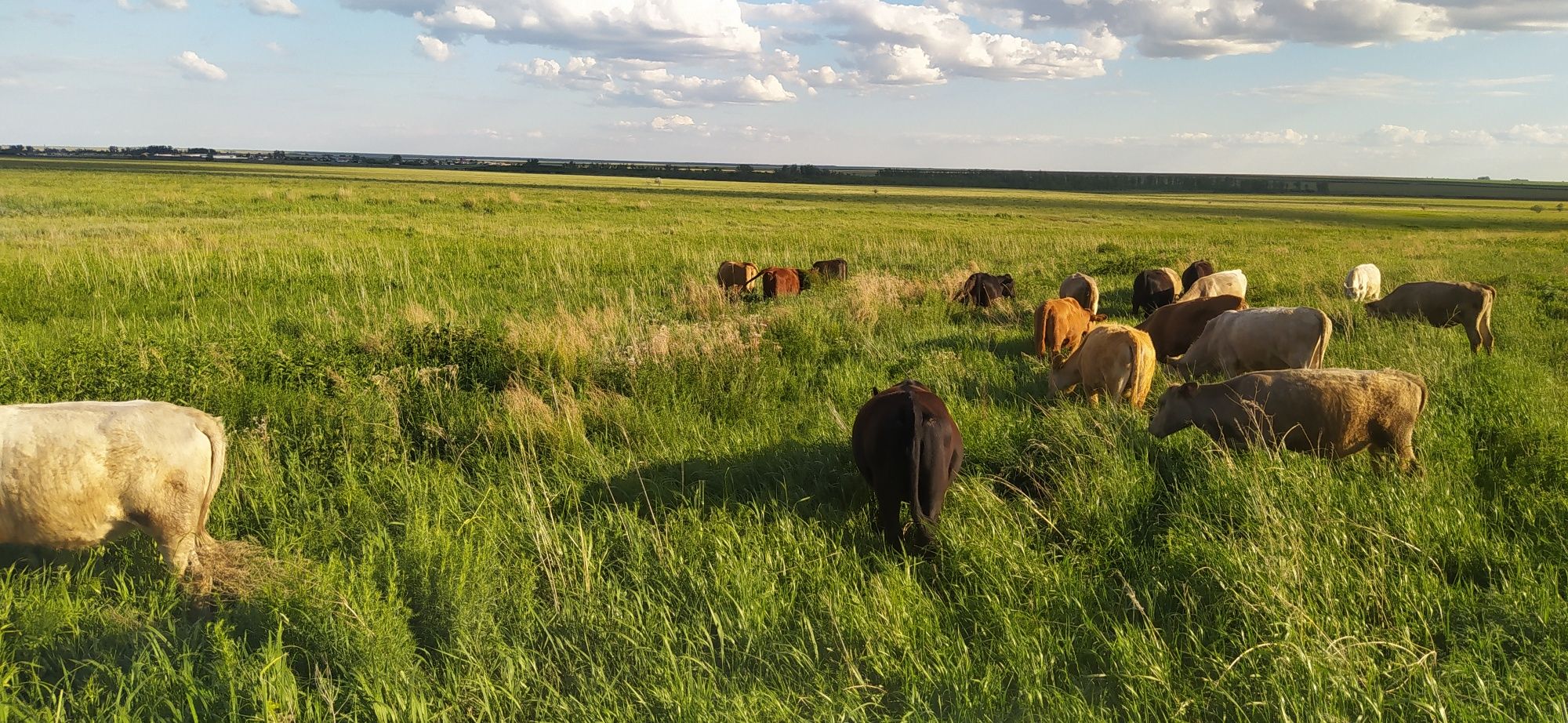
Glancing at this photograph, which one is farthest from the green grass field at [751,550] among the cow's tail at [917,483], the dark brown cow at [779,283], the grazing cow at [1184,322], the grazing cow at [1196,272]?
the grazing cow at [1196,272]

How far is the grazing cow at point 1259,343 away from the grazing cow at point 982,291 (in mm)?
5208

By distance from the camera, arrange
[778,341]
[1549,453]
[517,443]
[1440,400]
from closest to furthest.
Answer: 1. [1549,453]
2. [517,443]
3. [1440,400]
4. [778,341]

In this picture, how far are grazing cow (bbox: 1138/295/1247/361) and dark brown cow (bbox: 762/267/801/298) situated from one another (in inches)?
283

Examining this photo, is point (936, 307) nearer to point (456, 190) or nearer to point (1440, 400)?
point (1440, 400)

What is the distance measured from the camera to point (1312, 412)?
5.18 meters

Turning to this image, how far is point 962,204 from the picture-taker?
2613 inches

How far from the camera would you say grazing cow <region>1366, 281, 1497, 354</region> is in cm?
980

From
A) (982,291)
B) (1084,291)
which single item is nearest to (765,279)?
(982,291)

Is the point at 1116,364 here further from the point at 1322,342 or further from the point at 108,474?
the point at 108,474

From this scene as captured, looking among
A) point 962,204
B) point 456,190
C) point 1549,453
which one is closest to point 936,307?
point 1549,453

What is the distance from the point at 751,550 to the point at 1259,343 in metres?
6.27

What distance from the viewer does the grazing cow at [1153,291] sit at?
13336 mm

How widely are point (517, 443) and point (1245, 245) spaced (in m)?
30.8

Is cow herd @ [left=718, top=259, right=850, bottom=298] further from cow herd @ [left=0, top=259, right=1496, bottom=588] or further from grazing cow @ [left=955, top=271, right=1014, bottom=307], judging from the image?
cow herd @ [left=0, top=259, right=1496, bottom=588]
